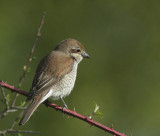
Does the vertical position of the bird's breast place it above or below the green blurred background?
below

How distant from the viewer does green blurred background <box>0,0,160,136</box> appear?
5910mm

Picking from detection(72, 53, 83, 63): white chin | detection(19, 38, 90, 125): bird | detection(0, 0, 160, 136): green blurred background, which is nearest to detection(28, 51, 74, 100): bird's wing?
detection(19, 38, 90, 125): bird

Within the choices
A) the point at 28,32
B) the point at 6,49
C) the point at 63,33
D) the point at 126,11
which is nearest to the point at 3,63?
the point at 6,49

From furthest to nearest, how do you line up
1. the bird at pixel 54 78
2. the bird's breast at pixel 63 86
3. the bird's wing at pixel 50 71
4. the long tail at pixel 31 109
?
the bird's breast at pixel 63 86 < the bird's wing at pixel 50 71 < the bird at pixel 54 78 < the long tail at pixel 31 109

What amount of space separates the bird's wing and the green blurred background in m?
1.03

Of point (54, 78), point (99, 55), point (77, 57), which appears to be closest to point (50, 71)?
point (54, 78)

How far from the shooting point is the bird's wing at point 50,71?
14.5 feet

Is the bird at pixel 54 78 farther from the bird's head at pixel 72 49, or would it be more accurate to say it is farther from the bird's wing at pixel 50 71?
the bird's head at pixel 72 49

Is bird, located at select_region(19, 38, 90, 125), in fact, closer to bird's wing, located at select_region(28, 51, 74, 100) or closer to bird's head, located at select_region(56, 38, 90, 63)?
bird's wing, located at select_region(28, 51, 74, 100)

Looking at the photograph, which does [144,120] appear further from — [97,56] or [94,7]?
[94,7]

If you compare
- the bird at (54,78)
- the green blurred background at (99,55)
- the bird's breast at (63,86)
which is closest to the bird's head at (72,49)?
the bird at (54,78)

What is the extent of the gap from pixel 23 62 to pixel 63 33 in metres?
0.85

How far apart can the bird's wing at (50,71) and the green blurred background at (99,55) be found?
3.39 ft

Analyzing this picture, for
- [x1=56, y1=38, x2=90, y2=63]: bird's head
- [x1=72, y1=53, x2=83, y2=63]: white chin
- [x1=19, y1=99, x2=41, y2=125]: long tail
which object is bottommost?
[x1=19, y1=99, x2=41, y2=125]: long tail
